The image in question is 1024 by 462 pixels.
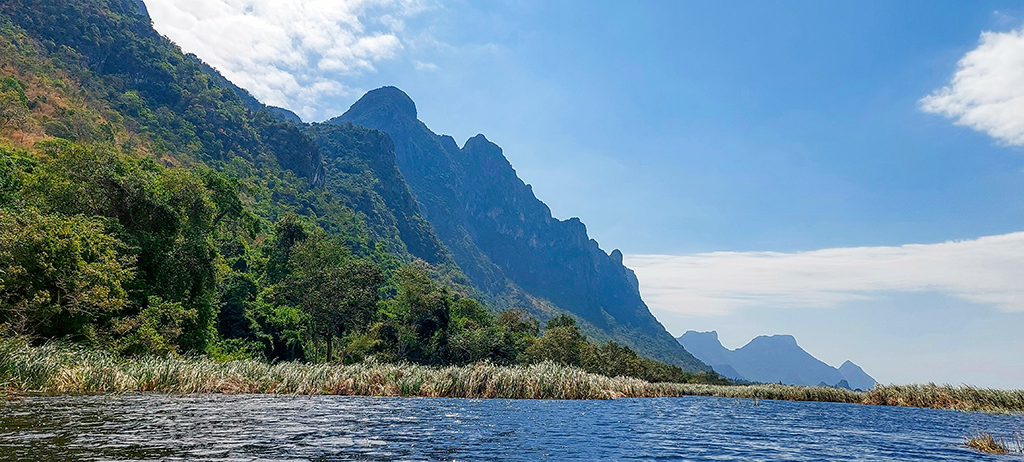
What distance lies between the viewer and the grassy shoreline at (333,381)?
27656 millimetres

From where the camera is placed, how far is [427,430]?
70.5ft

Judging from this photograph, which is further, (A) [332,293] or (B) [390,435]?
(A) [332,293]

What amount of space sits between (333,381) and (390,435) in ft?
78.2

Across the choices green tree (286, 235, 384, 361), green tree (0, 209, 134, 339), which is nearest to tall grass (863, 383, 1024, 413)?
green tree (286, 235, 384, 361)

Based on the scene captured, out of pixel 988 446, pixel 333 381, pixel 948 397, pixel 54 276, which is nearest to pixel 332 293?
pixel 333 381

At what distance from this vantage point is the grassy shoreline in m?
27.7

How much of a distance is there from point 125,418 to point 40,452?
816 centimetres

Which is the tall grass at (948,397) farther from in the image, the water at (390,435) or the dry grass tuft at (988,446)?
the dry grass tuft at (988,446)

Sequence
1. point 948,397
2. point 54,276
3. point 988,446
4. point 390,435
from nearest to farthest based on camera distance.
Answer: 1. point 390,435
2. point 988,446
3. point 54,276
4. point 948,397

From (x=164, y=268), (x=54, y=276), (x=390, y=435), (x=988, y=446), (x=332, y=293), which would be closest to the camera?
(x=390, y=435)

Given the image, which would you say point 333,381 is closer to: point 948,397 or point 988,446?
point 988,446

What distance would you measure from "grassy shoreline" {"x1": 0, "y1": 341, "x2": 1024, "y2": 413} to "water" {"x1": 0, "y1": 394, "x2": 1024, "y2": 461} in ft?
9.84

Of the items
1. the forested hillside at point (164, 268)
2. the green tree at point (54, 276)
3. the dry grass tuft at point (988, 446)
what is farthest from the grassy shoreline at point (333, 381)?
the dry grass tuft at point (988, 446)

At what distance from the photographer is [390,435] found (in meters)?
19.5
